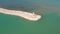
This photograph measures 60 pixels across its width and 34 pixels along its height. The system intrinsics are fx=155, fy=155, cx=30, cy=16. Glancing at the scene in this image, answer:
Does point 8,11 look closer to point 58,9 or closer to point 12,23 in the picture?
point 12,23

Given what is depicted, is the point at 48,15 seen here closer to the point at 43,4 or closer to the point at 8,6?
the point at 43,4

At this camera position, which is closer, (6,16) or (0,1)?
(6,16)

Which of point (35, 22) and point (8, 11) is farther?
point (8, 11)

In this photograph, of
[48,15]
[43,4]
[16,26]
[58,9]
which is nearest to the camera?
[16,26]

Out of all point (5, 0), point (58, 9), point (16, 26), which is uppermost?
point (5, 0)

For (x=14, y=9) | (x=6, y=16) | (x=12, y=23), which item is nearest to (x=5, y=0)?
(x=14, y=9)

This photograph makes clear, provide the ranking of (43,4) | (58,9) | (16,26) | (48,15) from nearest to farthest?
(16,26)
(48,15)
(58,9)
(43,4)

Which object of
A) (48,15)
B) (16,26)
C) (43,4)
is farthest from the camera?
(43,4)

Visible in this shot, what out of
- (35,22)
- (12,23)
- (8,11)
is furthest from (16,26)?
(8,11)

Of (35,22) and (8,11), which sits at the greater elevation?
(8,11)
